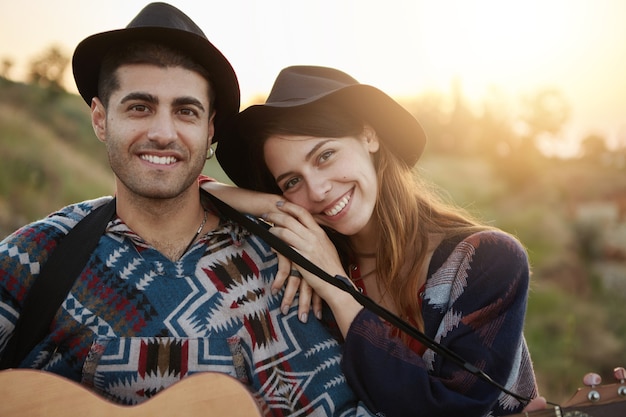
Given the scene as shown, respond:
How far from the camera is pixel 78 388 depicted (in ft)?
6.85

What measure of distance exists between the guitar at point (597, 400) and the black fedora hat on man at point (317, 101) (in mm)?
1458

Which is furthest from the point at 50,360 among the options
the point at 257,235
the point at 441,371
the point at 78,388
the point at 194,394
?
the point at 441,371

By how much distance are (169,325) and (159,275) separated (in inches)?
8.1

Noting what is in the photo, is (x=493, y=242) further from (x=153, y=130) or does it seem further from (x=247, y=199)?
(x=153, y=130)

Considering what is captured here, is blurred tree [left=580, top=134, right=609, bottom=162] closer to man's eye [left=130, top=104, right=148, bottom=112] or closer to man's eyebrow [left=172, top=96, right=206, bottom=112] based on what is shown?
man's eyebrow [left=172, top=96, right=206, bottom=112]

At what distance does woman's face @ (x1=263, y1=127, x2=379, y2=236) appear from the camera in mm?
2656

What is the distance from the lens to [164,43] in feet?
7.94

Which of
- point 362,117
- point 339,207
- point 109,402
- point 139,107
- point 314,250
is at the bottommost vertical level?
point 109,402

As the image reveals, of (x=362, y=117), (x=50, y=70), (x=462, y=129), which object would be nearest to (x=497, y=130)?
(x=462, y=129)

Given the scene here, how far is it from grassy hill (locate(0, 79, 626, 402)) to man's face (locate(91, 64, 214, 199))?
4.54 feet

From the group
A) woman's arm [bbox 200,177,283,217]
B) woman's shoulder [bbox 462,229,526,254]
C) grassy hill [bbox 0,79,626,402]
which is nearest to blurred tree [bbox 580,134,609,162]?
grassy hill [bbox 0,79,626,402]

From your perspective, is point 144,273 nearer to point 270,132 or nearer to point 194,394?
point 194,394

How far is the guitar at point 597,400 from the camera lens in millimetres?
1825

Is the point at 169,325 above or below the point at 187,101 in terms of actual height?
below
